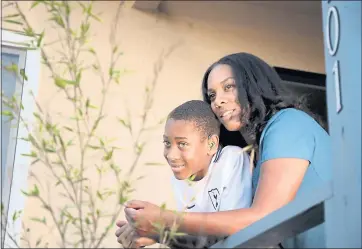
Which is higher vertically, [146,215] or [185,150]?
[185,150]

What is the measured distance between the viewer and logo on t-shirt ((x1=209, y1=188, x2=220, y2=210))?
2887 millimetres

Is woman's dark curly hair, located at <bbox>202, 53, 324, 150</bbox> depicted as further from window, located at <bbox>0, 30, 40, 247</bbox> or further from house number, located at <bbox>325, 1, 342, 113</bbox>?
window, located at <bbox>0, 30, 40, 247</bbox>

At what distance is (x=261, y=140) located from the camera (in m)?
2.86

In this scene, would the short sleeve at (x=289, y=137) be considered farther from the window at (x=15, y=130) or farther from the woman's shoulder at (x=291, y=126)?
the window at (x=15, y=130)

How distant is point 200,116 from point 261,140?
1.24 feet

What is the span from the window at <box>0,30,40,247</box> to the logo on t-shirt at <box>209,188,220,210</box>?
1775 mm

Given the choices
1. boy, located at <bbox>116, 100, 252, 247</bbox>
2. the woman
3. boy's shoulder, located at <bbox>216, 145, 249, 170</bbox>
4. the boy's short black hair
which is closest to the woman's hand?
the woman

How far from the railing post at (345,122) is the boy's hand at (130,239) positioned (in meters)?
0.95

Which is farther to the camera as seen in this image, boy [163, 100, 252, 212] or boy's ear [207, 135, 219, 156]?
boy's ear [207, 135, 219, 156]

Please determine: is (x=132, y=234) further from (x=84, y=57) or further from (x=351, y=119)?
(x=84, y=57)

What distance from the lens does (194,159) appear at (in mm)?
3072

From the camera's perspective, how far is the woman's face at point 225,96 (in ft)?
10.0

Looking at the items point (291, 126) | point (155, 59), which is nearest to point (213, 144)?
point (291, 126)

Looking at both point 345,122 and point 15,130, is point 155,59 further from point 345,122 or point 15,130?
point 345,122
